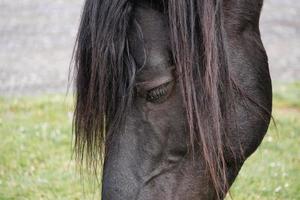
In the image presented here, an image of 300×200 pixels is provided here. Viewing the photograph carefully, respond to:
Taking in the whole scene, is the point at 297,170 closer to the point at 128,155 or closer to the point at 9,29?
the point at 128,155

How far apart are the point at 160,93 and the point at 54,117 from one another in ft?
14.6

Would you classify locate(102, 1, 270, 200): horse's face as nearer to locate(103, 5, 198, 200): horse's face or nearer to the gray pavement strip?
locate(103, 5, 198, 200): horse's face

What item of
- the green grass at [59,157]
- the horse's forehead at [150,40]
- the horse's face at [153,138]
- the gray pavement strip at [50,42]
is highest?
the horse's forehead at [150,40]

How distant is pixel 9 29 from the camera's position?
12.5 metres

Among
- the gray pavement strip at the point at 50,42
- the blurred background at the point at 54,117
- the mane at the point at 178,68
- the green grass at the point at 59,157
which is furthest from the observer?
the gray pavement strip at the point at 50,42

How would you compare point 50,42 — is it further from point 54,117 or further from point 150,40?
point 150,40

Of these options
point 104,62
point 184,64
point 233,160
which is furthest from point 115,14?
point 233,160

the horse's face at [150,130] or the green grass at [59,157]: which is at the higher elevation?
the horse's face at [150,130]

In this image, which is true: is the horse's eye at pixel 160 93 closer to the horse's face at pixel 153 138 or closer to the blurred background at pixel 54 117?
the horse's face at pixel 153 138

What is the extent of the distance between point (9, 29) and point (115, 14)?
1070 cm

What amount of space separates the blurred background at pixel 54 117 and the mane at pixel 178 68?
4.19 feet

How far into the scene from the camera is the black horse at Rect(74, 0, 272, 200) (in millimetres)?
2283

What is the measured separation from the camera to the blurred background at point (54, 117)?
15.1 ft

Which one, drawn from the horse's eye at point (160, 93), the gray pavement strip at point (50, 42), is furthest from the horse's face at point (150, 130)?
the gray pavement strip at point (50, 42)
